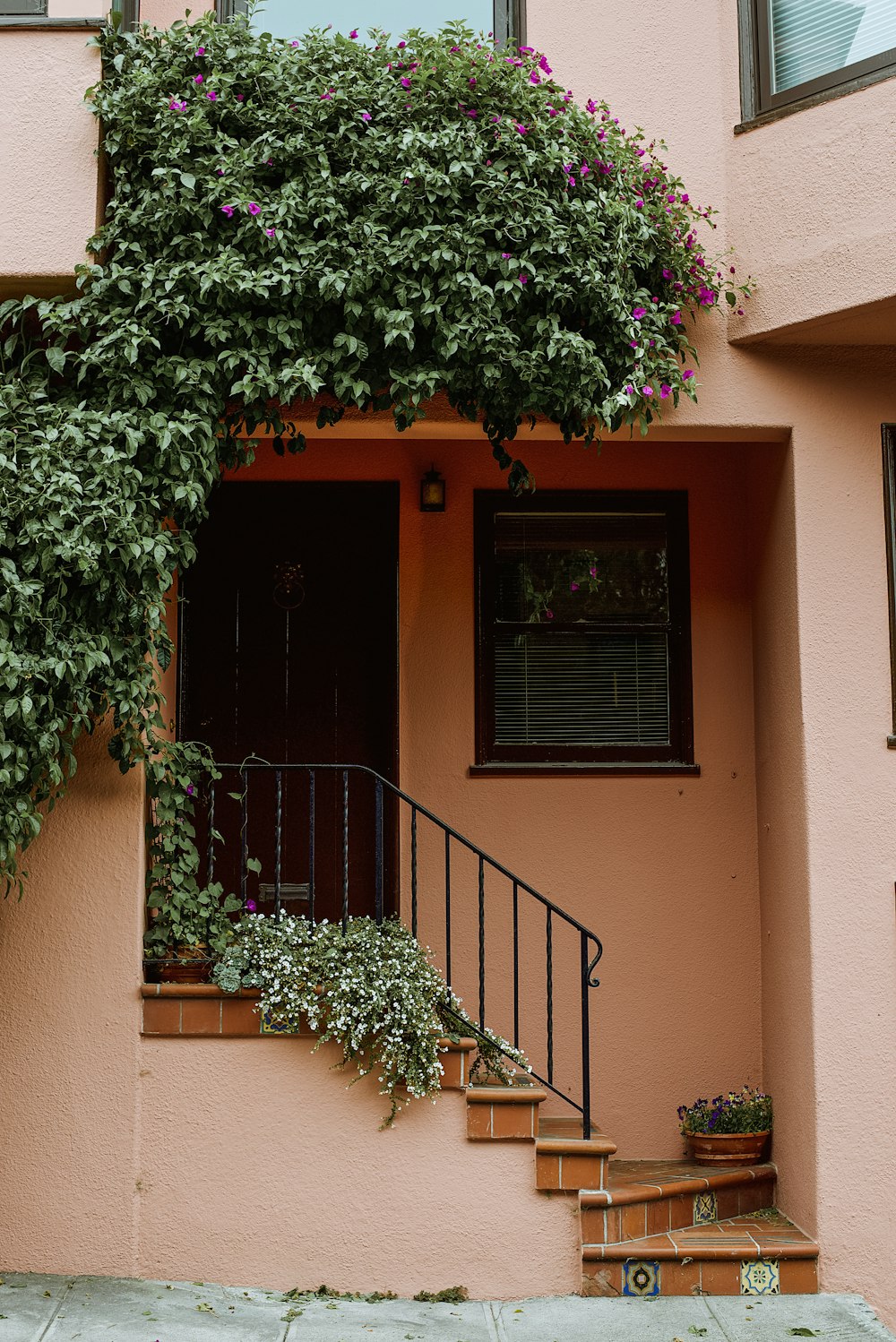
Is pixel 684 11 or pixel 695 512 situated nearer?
pixel 684 11

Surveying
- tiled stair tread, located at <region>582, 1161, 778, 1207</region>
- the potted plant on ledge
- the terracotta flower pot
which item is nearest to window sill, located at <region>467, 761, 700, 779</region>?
the potted plant on ledge

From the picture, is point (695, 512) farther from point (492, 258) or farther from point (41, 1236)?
point (41, 1236)

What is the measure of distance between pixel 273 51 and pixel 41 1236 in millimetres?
4533

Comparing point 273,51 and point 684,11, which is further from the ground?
point 684,11

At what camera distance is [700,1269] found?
4.74m

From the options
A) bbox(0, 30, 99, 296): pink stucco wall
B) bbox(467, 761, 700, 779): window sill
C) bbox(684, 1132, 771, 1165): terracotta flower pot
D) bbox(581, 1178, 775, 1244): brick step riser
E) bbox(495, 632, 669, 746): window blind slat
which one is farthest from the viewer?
bbox(495, 632, 669, 746): window blind slat

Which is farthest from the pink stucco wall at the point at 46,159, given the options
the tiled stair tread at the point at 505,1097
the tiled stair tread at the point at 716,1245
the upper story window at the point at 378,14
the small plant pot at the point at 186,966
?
the tiled stair tread at the point at 716,1245

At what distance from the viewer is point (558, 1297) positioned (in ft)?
15.3

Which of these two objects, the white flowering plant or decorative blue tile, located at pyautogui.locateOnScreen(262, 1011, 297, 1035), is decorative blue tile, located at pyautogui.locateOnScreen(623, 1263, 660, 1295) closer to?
the white flowering plant

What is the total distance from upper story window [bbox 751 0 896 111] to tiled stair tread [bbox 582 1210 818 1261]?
4.58 meters

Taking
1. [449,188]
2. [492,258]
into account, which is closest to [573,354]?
[492,258]

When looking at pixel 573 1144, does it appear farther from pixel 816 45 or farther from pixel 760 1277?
pixel 816 45

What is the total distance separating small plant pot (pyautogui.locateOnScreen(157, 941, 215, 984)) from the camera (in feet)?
15.8

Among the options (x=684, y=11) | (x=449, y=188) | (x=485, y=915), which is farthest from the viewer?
(x=485, y=915)
